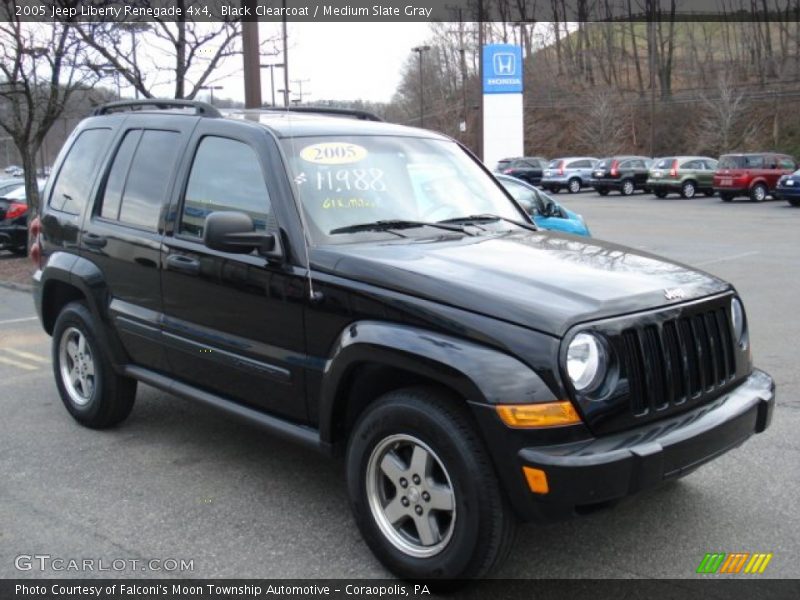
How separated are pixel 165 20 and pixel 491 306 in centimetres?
1121

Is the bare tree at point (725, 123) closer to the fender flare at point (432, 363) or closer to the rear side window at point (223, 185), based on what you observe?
the rear side window at point (223, 185)

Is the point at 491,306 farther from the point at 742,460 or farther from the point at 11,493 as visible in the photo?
the point at 11,493

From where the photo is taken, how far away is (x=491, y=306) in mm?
3070

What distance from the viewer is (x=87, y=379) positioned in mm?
5352

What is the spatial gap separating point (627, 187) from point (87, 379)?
33.7 metres

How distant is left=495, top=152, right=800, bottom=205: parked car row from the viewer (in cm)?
2945

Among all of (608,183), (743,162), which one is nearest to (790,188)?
(743,162)

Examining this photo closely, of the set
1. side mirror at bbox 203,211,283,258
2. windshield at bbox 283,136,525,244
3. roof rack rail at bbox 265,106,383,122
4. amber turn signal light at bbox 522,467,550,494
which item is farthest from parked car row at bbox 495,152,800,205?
amber turn signal light at bbox 522,467,550,494

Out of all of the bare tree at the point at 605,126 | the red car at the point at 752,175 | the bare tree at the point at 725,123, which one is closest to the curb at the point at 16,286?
the red car at the point at 752,175

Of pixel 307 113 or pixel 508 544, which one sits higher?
pixel 307 113

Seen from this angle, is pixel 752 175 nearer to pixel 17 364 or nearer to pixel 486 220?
pixel 17 364

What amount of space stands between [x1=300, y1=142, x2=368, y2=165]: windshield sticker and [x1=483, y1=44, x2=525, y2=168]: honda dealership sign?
135 ft

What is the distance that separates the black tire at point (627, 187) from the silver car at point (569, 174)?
9.27 ft

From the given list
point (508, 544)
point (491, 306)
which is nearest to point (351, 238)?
point (491, 306)
